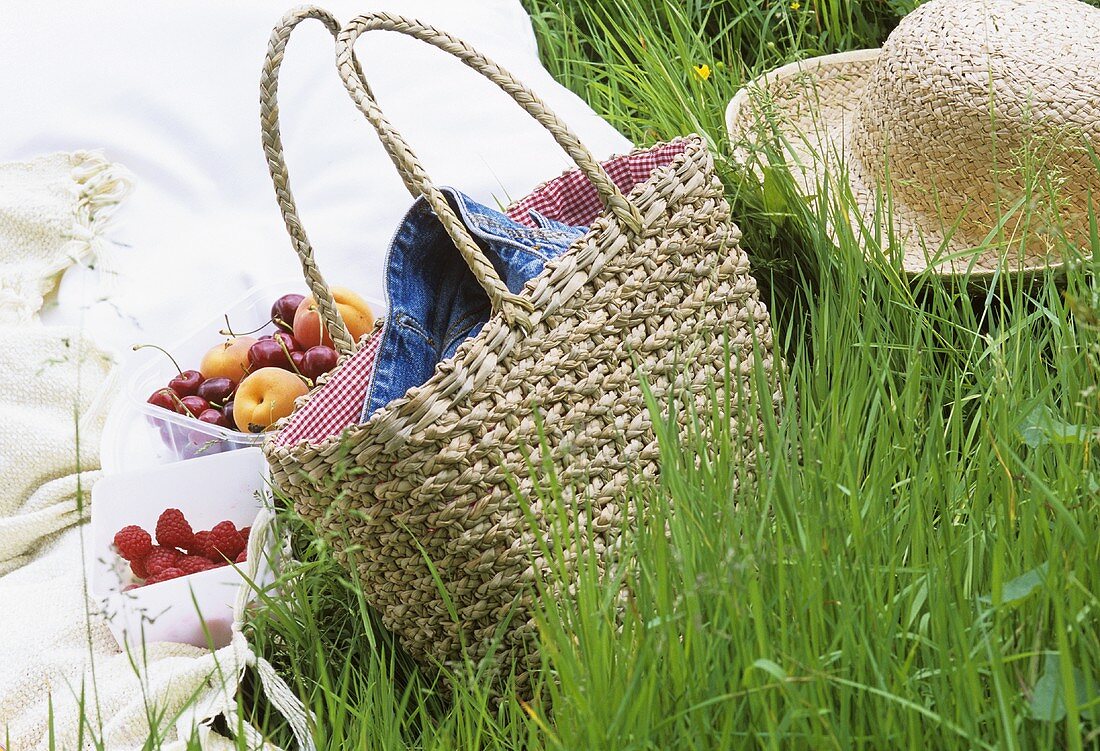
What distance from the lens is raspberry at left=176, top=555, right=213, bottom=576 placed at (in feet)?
4.32

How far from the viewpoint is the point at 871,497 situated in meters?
0.92

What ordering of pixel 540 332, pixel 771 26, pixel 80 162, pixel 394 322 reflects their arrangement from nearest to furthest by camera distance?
pixel 540 332 → pixel 394 322 → pixel 80 162 → pixel 771 26

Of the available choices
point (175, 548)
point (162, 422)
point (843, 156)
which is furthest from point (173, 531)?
point (843, 156)

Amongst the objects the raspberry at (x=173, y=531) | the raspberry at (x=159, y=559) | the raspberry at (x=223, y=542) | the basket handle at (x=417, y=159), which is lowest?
the raspberry at (x=223, y=542)

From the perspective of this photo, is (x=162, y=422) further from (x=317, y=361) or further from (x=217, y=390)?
(x=317, y=361)

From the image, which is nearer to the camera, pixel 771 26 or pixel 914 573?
pixel 914 573

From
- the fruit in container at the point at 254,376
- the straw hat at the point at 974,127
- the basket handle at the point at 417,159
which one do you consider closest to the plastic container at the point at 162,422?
the fruit in container at the point at 254,376

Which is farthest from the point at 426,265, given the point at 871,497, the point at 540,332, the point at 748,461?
the point at 871,497

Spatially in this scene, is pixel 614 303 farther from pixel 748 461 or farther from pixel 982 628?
pixel 982 628

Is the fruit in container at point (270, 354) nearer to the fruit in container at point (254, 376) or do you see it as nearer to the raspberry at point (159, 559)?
the fruit in container at point (254, 376)

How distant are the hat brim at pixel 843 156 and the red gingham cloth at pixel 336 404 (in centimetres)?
65

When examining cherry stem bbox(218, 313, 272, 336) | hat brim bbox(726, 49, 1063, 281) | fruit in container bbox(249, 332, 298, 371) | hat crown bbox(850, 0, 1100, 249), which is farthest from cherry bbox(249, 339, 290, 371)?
hat crown bbox(850, 0, 1100, 249)

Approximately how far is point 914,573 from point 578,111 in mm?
1376

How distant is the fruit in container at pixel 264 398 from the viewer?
4.95 ft
